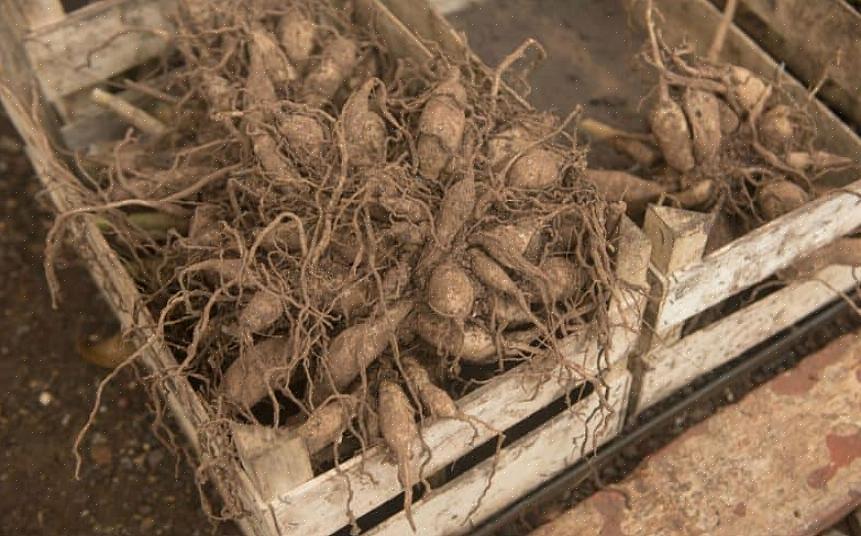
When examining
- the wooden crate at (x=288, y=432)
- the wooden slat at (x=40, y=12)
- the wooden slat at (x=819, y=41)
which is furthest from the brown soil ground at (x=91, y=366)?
the wooden slat at (x=40, y=12)

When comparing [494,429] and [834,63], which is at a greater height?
[834,63]

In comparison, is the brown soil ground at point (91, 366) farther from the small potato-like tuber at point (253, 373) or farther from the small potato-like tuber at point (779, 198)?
the small potato-like tuber at point (779, 198)

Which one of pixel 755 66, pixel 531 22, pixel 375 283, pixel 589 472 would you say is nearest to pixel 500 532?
pixel 589 472

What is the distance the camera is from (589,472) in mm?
2088

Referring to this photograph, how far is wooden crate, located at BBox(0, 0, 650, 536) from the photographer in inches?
63.0

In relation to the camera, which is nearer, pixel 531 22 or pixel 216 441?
pixel 216 441

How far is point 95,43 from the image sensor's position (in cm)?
240

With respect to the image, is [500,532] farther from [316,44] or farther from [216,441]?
[316,44]

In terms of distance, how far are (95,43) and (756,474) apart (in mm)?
2026

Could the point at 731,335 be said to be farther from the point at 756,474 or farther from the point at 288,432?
the point at 288,432

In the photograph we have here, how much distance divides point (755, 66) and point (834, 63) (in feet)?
0.66

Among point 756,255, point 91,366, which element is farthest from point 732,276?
point 91,366

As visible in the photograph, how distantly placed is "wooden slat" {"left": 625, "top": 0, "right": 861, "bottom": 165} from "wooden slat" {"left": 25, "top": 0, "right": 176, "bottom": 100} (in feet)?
4.82

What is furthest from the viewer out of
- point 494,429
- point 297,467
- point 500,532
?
point 500,532
